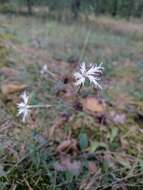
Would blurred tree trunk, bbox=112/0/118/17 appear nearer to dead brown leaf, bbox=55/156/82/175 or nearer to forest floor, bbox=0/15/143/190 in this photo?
forest floor, bbox=0/15/143/190

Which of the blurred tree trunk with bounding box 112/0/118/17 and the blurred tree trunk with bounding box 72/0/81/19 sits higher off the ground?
the blurred tree trunk with bounding box 72/0/81/19

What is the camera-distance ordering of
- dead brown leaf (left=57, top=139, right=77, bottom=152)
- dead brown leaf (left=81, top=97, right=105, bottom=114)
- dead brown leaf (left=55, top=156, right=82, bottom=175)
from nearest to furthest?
dead brown leaf (left=55, top=156, right=82, bottom=175), dead brown leaf (left=57, top=139, right=77, bottom=152), dead brown leaf (left=81, top=97, right=105, bottom=114)

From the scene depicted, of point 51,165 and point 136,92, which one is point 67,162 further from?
point 136,92

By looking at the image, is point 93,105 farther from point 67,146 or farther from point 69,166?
point 69,166

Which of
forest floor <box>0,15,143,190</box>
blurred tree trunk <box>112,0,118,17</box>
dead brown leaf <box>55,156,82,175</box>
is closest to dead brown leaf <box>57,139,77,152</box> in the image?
forest floor <box>0,15,143,190</box>

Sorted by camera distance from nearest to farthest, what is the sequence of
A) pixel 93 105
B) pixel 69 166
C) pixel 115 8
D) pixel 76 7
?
1. pixel 69 166
2. pixel 93 105
3. pixel 76 7
4. pixel 115 8

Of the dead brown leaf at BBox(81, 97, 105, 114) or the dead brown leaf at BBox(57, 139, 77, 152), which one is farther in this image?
the dead brown leaf at BBox(81, 97, 105, 114)

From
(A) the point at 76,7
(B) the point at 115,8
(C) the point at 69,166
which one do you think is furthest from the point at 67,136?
(B) the point at 115,8

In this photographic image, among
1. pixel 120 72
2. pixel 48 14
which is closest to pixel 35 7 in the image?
pixel 48 14

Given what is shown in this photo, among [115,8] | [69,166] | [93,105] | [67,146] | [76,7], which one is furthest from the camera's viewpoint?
[115,8]

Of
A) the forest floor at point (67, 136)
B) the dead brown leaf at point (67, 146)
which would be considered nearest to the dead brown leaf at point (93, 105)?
the forest floor at point (67, 136)

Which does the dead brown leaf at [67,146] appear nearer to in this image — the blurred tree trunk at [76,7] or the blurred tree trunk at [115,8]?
the blurred tree trunk at [76,7]
